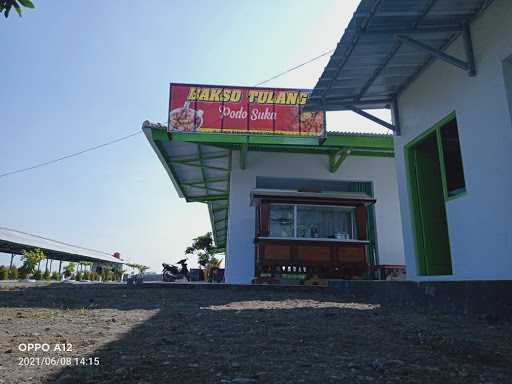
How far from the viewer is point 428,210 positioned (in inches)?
274

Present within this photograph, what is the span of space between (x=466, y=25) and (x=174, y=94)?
9679 mm

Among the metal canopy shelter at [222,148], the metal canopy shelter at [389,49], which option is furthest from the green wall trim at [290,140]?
the metal canopy shelter at [389,49]

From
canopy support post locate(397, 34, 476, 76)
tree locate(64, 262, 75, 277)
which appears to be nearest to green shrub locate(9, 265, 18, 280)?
tree locate(64, 262, 75, 277)

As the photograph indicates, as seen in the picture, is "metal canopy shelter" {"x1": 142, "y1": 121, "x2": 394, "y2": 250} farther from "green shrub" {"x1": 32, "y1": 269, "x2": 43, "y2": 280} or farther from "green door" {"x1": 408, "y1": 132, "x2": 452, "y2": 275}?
"green shrub" {"x1": 32, "y1": 269, "x2": 43, "y2": 280}

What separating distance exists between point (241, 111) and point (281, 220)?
4.13 meters

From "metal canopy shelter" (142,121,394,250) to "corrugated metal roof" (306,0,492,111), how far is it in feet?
18.3

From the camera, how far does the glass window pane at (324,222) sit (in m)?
11.9

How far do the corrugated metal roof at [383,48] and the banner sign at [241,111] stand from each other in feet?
17.6

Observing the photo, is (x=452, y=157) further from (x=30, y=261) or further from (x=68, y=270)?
(x=68, y=270)

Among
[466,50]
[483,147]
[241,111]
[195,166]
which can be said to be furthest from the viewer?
[195,166]

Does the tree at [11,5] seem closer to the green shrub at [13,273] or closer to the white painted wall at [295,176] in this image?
the white painted wall at [295,176]

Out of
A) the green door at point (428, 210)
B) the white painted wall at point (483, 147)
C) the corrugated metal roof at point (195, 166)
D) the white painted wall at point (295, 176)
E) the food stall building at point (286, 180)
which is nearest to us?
the white painted wall at point (483, 147)

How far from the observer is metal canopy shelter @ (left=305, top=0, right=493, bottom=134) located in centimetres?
495

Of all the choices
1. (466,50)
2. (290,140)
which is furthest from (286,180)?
(466,50)
